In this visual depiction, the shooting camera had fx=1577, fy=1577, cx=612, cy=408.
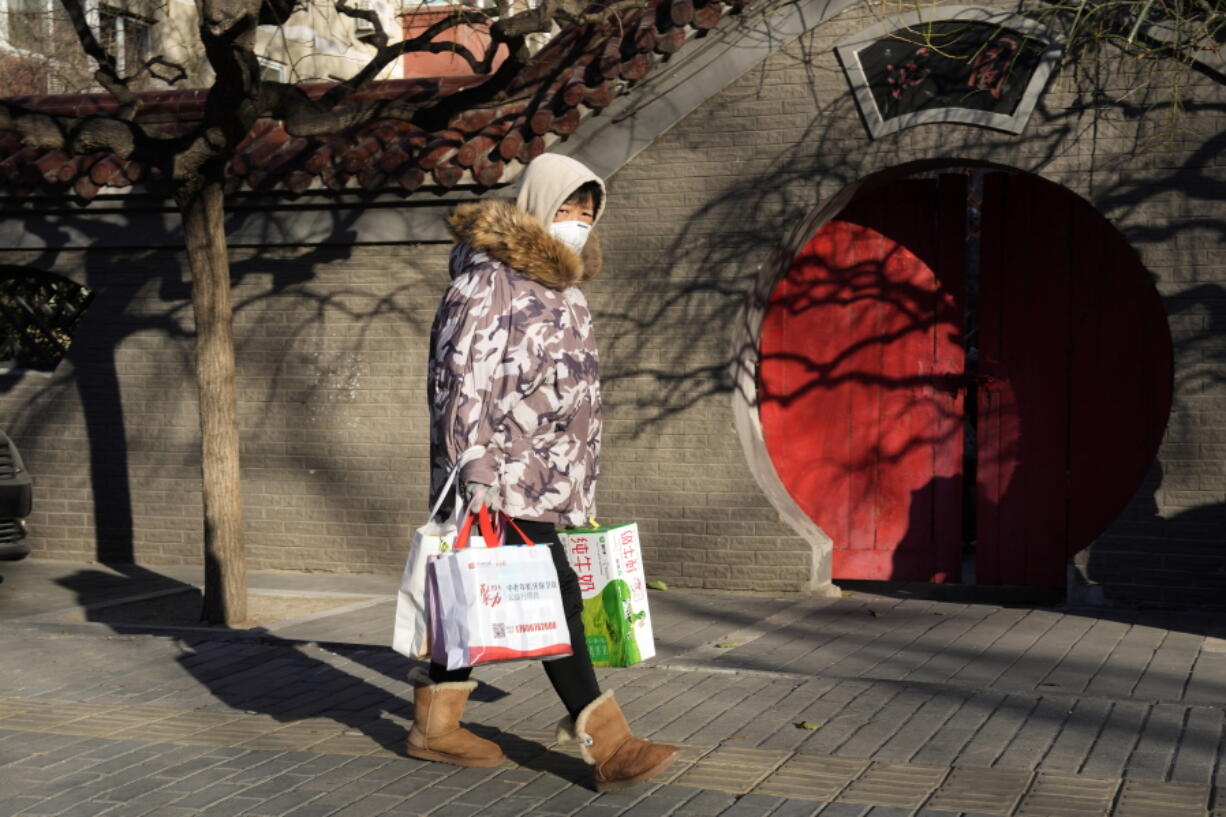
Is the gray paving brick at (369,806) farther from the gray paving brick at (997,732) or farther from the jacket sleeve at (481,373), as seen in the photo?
the gray paving brick at (997,732)

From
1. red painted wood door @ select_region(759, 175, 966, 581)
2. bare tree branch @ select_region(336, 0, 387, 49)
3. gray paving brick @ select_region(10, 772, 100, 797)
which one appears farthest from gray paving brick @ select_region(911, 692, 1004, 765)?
bare tree branch @ select_region(336, 0, 387, 49)

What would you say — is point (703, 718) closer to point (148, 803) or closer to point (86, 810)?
point (148, 803)

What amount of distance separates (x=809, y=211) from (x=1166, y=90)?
226cm

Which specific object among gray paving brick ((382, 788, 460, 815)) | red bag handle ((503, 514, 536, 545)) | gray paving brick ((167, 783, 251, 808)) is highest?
red bag handle ((503, 514, 536, 545))

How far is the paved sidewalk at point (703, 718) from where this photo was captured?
5.20 metres

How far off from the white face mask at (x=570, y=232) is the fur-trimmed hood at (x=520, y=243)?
0.08 m

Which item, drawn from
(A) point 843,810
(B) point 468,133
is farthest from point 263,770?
(B) point 468,133

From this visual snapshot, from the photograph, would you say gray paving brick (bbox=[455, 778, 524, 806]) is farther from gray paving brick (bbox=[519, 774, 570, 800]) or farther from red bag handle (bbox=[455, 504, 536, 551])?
red bag handle (bbox=[455, 504, 536, 551])

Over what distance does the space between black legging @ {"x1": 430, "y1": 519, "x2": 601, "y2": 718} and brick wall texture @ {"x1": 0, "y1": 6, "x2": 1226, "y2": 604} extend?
4968mm

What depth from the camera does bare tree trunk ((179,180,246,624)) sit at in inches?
348

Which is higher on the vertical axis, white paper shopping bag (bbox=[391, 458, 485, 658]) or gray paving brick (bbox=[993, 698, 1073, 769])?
white paper shopping bag (bbox=[391, 458, 485, 658])

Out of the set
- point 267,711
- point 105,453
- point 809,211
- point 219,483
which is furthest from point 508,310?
point 105,453

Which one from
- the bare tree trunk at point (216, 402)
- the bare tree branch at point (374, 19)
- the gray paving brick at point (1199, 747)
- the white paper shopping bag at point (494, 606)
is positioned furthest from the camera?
the bare tree branch at point (374, 19)

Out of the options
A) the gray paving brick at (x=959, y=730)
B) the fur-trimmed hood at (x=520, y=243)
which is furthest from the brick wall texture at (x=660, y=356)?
the fur-trimmed hood at (x=520, y=243)
